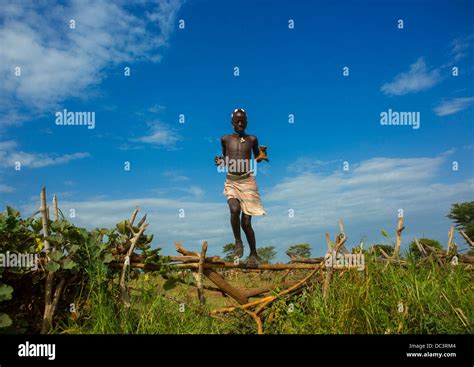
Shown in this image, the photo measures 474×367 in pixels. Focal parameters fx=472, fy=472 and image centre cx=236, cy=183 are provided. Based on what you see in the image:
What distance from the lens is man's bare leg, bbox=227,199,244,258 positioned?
24.3 feet

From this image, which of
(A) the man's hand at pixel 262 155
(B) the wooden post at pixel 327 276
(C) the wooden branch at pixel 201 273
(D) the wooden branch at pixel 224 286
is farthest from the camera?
(A) the man's hand at pixel 262 155

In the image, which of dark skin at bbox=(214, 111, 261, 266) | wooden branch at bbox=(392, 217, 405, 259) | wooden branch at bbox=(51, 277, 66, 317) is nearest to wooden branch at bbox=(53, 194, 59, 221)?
wooden branch at bbox=(51, 277, 66, 317)

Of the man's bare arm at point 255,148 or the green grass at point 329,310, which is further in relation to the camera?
the man's bare arm at point 255,148

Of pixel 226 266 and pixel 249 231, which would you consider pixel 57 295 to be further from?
pixel 249 231

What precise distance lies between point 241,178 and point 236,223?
2.47 feet

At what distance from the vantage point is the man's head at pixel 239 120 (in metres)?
7.88

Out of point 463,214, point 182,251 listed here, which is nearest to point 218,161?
point 182,251

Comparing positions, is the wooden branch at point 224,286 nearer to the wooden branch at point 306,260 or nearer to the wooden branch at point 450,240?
the wooden branch at point 306,260

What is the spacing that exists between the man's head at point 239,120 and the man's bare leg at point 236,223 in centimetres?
126

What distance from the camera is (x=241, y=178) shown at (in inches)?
302

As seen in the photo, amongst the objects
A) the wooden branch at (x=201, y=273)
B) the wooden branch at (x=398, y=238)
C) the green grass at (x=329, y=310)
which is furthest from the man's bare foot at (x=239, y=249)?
the wooden branch at (x=398, y=238)
